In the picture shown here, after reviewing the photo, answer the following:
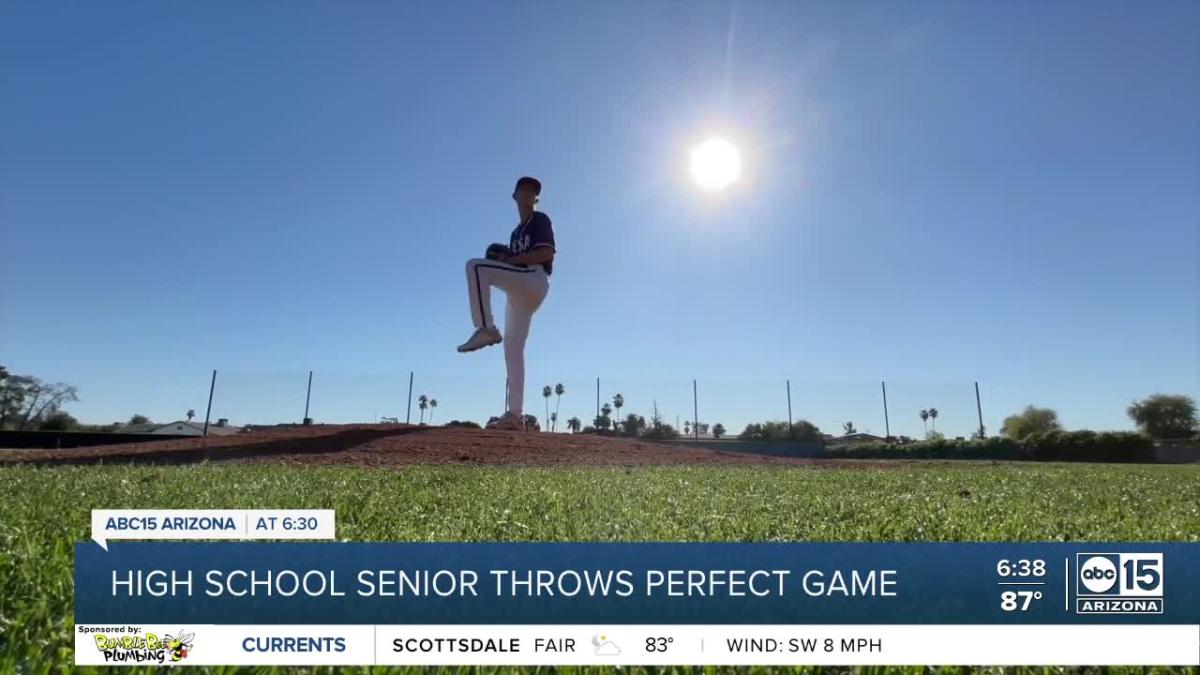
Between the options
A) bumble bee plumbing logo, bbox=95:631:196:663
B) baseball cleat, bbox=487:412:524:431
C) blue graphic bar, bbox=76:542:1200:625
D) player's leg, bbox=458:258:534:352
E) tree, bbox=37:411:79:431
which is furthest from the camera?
tree, bbox=37:411:79:431

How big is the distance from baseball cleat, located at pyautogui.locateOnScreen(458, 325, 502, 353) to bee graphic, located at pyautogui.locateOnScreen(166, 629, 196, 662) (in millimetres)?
6733

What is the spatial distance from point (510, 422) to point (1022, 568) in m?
7.69

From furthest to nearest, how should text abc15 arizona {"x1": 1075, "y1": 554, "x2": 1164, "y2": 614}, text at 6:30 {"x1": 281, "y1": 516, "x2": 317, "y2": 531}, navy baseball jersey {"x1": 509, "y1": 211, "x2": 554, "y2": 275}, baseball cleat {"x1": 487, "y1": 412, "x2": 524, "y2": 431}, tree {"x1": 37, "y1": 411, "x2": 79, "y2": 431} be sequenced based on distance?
tree {"x1": 37, "y1": 411, "x2": 79, "y2": 431} < baseball cleat {"x1": 487, "y1": 412, "x2": 524, "y2": 431} < navy baseball jersey {"x1": 509, "y1": 211, "x2": 554, "y2": 275} < text at 6:30 {"x1": 281, "y1": 516, "x2": 317, "y2": 531} < text abc15 arizona {"x1": 1075, "y1": 554, "x2": 1164, "y2": 614}

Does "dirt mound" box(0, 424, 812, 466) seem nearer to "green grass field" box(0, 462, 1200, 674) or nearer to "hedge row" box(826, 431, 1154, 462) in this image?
"green grass field" box(0, 462, 1200, 674)

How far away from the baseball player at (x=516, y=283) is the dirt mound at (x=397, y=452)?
1.02m

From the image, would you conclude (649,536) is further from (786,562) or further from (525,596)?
(525,596)

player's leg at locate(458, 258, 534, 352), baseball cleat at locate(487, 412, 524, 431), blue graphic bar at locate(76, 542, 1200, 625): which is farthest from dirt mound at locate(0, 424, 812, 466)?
blue graphic bar at locate(76, 542, 1200, 625)

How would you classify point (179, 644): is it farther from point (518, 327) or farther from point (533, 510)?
point (518, 327)

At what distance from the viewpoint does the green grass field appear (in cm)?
165

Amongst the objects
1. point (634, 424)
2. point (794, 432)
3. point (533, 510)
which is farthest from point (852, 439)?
point (533, 510)

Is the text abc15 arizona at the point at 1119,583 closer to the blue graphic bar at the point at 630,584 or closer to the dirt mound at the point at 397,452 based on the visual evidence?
the blue graphic bar at the point at 630,584

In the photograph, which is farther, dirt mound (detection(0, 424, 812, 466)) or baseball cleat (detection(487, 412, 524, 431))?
baseball cleat (detection(487, 412, 524, 431))

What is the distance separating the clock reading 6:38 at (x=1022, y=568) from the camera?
64.3 inches

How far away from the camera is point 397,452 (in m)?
6.86
